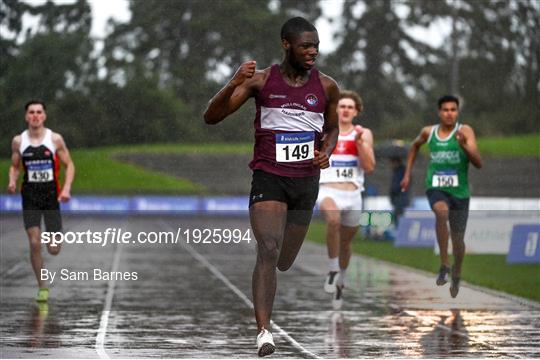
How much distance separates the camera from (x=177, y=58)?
55.9 ft

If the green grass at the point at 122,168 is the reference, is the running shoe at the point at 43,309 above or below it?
below

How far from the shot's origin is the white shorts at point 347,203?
14852 millimetres

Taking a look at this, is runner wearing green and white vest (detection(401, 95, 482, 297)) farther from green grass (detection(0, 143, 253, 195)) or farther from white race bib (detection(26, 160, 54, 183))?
white race bib (detection(26, 160, 54, 183))

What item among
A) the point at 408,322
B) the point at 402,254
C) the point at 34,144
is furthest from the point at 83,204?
the point at 402,254

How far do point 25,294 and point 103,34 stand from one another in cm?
333

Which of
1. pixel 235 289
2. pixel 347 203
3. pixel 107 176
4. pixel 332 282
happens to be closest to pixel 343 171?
pixel 347 203

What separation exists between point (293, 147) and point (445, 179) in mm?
5210

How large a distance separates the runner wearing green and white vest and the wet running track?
1.82ft

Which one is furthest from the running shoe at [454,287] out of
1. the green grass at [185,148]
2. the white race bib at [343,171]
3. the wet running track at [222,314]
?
the green grass at [185,148]

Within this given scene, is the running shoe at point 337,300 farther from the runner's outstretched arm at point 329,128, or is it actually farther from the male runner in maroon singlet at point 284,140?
the runner's outstretched arm at point 329,128

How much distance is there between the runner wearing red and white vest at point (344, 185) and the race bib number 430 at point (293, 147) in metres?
4.81

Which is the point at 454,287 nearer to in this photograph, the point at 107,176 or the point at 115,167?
the point at 115,167

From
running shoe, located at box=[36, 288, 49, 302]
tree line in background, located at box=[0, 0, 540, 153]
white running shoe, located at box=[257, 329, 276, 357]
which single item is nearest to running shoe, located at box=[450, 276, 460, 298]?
tree line in background, located at box=[0, 0, 540, 153]

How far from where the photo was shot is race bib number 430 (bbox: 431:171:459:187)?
1464cm
